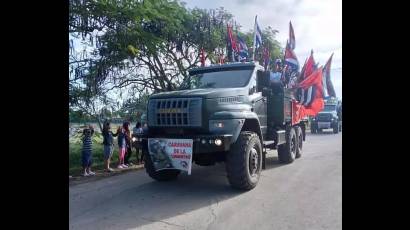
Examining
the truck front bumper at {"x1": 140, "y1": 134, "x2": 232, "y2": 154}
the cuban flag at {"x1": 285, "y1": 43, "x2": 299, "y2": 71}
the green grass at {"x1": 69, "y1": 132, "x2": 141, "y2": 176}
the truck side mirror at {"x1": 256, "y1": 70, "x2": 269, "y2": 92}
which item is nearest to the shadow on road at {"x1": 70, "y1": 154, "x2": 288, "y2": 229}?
the truck front bumper at {"x1": 140, "y1": 134, "x2": 232, "y2": 154}

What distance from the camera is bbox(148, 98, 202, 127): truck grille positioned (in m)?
5.84

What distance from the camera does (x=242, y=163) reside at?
5.73 meters

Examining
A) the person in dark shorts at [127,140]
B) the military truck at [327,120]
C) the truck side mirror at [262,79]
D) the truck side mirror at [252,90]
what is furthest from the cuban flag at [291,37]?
the military truck at [327,120]

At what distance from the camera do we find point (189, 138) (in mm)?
5691

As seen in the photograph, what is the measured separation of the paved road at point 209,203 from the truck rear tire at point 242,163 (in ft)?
0.67

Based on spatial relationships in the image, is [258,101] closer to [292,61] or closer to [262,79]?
[262,79]

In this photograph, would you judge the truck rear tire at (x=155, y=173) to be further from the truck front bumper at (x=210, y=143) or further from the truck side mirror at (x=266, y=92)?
the truck side mirror at (x=266, y=92)

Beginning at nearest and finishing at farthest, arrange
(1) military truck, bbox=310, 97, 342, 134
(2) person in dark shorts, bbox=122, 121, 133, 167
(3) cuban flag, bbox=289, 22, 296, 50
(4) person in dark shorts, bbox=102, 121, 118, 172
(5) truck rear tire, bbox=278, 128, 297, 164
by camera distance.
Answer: (4) person in dark shorts, bbox=102, 121, 118, 172 → (5) truck rear tire, bbox=278, 128, 297, 164 → (2) person in dark shorts, bbox=122, 121, 133, 167 → (3) cuban flag, bbox=289, 22, 296, 50 → (1) military truck, bbox=310, 97, 342, 134

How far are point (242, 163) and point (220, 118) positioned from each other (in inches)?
34.9

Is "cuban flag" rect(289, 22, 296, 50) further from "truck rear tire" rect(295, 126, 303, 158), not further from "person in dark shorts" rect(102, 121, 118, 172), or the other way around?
"person in dark shorts" rect(102, 121, 118, 172)
